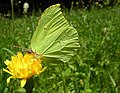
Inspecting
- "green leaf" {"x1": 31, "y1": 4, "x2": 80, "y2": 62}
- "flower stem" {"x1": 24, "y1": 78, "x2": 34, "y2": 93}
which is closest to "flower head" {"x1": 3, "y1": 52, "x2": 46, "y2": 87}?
"flower stem" {"x1": 24, "y1": 78, "x2": 34, "y2": 93}

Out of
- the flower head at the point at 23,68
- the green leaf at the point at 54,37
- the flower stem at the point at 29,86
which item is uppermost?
the green leaf at the point at 54,37

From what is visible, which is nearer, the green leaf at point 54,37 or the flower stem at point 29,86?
the flower stem at point 29,86

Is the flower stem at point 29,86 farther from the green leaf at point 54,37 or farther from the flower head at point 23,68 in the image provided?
the green leaf at point 54,37

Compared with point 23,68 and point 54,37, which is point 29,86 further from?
point 54,37

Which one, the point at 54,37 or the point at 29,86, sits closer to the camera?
the point at 29,86

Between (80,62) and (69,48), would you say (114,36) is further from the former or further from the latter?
(69,48)

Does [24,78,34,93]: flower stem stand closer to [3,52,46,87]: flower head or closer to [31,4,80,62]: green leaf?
[3,52,46,87]: flower head

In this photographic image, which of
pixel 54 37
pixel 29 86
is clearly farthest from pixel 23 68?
pixel 54 37

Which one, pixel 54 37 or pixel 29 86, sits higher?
pixel 54 37

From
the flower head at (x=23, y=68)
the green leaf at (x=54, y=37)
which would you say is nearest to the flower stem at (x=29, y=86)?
the flower head at (x=23, y=68)

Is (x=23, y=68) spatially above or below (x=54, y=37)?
below
